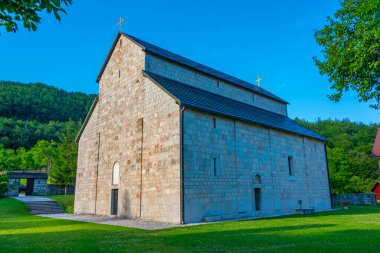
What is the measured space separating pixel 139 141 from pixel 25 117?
10170 centimetres

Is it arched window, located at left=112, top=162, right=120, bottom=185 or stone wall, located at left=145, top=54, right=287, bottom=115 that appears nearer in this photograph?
arched window, located at left=112, top=162, right=120, bottom=185

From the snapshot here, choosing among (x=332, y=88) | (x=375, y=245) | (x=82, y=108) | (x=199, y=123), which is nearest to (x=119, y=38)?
(x=199, y=123)

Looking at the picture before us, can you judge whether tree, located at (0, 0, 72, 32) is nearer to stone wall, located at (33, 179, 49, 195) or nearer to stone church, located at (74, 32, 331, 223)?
stone church, located at (74, 32, 331, 223)

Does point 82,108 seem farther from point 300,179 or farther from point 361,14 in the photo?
point 361,14

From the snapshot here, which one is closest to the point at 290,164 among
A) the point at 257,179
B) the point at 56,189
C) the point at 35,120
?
the point at 257,179

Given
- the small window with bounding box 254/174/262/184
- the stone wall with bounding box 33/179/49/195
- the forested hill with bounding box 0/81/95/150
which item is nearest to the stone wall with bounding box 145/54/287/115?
the small window with bounding box 254/174/262/184

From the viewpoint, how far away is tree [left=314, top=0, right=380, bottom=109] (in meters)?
12.7

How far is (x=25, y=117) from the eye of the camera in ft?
341

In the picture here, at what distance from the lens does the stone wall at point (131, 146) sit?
1634 cm

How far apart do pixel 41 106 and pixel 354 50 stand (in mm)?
110593

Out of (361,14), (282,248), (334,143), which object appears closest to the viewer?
(282,248)

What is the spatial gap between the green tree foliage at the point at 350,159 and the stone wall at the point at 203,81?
15.2 metres

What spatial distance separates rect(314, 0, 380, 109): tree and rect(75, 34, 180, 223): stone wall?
8748 millimetres

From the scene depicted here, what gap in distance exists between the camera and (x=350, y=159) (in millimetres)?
47562
